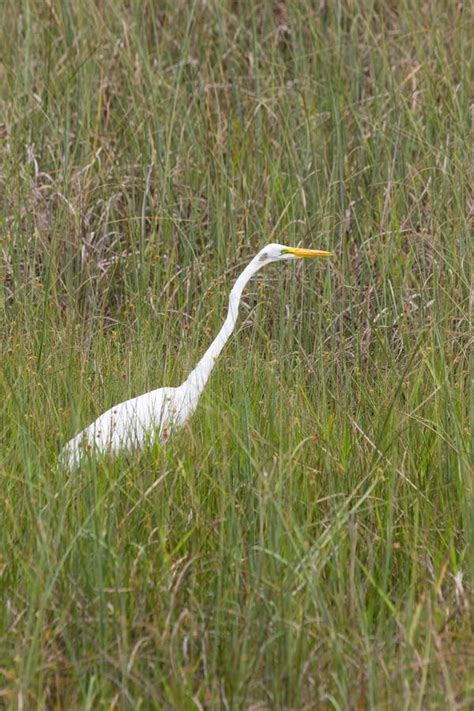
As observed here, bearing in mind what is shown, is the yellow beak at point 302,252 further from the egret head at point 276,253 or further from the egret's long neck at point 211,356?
the egret's long neck at point 211,356

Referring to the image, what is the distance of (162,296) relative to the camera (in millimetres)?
3959

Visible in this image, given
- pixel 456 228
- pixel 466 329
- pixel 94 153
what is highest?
pixel 94 153

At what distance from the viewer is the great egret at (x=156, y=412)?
Result: 8.82ft

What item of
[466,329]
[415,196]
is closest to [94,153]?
[415,196]

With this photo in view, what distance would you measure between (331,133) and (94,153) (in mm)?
827

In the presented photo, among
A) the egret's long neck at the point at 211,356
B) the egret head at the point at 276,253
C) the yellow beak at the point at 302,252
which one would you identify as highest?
the egret head at the point at 276,253

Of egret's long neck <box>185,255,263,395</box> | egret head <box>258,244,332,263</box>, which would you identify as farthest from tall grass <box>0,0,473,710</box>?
egret head <box>258,244,332,263</box>

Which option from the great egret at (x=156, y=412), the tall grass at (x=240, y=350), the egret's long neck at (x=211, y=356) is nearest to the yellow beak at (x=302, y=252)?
the great egret at (x=156, y=412)

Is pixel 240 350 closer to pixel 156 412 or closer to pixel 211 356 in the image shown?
pixel 211 356

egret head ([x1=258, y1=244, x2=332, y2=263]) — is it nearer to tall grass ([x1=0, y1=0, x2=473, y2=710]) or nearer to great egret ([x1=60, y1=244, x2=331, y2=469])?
great egret ([x1=60, y1=244, x2=331, y2=469])

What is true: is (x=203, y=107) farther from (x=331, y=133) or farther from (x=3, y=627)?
(x=3, y=627)

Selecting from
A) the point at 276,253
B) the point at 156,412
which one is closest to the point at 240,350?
the point at 156,412

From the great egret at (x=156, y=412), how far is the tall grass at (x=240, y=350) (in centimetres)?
5

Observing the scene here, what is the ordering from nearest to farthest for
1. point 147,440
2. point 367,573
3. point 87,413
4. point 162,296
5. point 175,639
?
1. point 175,639
2. point 367,573
3. point 147,440
4. point 87,413
5. point 162,296
